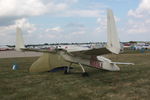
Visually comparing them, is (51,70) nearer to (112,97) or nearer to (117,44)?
(117,44)

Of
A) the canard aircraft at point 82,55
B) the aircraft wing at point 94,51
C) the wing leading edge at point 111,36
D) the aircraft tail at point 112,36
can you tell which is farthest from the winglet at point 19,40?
the aircraft tail at point 112,36

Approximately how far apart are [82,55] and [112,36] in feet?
10.3

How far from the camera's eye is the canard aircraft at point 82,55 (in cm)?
1044

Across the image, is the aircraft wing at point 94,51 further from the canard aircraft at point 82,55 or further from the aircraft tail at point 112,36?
the aircraft tail at point 112,36

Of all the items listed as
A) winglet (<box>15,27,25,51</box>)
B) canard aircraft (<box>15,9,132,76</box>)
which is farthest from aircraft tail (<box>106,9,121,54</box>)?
winglet (<box>15,27,25,51</box>)

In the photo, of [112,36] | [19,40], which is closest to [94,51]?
[112,36]

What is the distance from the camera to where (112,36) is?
10.4m

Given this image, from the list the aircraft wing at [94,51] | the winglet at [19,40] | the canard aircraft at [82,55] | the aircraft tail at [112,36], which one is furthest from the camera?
the winglet at [19,40]

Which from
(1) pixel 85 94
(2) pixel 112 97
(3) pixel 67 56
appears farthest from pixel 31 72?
(2) pixel 112 97

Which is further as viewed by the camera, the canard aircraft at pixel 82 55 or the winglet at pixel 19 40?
the winglet at pixel 19 40

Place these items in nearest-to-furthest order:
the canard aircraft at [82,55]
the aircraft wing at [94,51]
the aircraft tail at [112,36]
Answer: the aircraft tail at [112,36] < the canard aircraft at [82,55] < the aircraft wing at [94,51]

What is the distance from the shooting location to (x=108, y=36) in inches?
409

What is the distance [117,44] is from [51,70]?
6.54 metres

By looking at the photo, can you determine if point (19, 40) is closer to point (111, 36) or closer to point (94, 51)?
point (94, 51)
